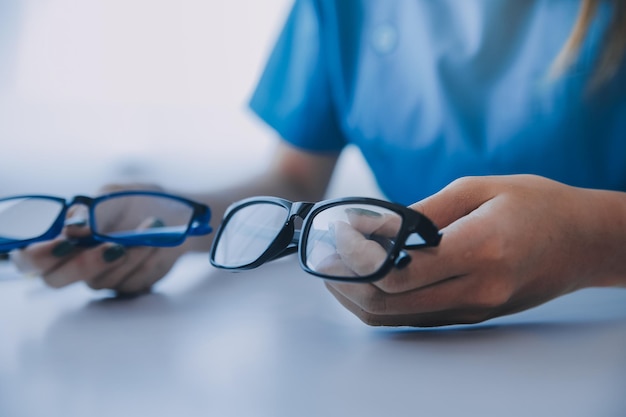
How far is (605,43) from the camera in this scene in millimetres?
643

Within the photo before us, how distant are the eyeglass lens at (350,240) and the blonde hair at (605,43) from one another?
0.42m

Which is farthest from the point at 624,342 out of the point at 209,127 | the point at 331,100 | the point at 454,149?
the point at 209,127

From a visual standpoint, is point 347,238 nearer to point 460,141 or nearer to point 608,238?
point 608,238

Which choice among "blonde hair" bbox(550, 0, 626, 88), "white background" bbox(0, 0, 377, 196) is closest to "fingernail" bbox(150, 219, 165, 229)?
"blonde hair" bbox(550, 0, 626, 88)

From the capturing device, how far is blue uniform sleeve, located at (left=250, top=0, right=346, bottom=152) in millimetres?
877

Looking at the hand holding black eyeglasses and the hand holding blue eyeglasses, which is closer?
the hand holding black eyeglasses

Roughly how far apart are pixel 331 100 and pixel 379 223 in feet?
1.87

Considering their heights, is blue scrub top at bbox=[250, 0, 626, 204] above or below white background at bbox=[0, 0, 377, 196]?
above

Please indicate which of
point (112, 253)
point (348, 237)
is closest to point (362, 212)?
point (348, 237)

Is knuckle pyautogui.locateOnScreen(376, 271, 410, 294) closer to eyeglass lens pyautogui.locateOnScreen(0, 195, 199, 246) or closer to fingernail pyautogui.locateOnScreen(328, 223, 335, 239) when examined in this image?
fingernail pyautogui.locateOnScreen(328, 223, 335, 239)

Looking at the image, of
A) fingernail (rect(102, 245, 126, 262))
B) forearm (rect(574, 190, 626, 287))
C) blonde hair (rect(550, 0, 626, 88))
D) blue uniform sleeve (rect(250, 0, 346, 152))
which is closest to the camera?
forearm (rect(574, 190, 626, 287))

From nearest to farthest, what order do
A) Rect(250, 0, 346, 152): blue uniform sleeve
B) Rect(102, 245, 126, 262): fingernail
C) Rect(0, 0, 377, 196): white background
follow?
Rect(102, 245, 126, 262): fingernail → Rect(250, 0, 346, 152): blue uniform sleeve → Rect(0, 0, 377, 196): white background

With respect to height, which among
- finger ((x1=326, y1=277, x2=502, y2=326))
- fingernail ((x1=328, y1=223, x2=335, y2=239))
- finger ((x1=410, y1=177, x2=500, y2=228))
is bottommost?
finger ((x1=326, y1=277, x2=502, y2=326))

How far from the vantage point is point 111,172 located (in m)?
1.26
